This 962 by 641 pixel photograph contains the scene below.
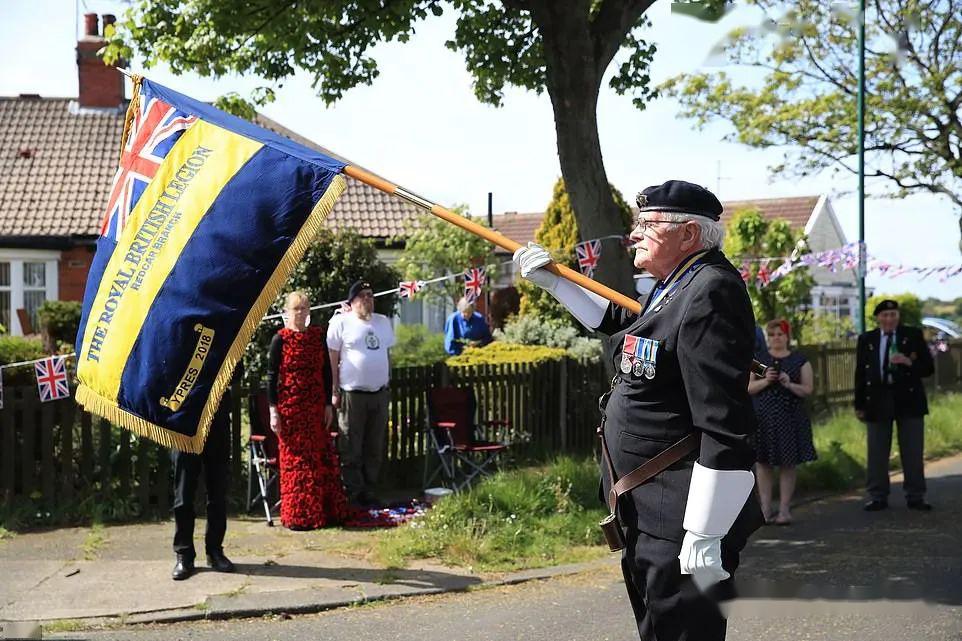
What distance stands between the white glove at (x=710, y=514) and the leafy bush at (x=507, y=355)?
901 cm

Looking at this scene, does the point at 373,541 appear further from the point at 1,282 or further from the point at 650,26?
the point at 1,282

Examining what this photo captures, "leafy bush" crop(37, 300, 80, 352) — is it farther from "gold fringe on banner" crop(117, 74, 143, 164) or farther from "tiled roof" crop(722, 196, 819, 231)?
"tiled roof" crop(722, 196, 819, 231)

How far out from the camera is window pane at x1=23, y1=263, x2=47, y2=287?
24.7m

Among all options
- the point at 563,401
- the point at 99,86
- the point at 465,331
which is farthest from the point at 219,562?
the point at 99,86

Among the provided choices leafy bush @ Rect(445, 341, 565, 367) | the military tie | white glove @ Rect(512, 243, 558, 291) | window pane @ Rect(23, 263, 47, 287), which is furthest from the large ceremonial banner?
window pane @ Rect(23, 263, 47, 287)

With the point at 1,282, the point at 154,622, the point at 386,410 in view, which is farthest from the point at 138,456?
the point at 1,282

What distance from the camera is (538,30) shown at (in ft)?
33.7

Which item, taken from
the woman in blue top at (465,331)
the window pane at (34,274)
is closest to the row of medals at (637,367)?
the woman in blue top at (465,331)

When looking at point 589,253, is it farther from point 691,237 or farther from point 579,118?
point 691,237

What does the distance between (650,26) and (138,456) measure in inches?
263

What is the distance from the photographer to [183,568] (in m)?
7.45

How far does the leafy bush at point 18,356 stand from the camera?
9391 mm

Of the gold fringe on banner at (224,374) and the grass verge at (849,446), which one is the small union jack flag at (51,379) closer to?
the gold fringe on banner at (224,374)

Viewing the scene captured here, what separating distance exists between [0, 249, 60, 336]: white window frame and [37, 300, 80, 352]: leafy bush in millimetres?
7397
